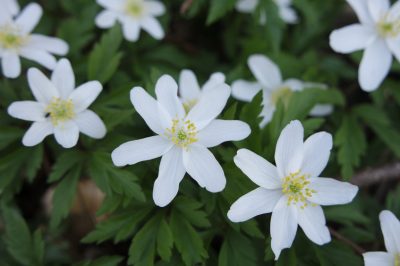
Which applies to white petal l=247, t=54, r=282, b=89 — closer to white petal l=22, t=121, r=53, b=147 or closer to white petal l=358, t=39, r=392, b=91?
white petal l=358, t=39, r=392, b=91

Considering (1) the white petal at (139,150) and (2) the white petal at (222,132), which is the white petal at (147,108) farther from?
(2) the white petal at (222,132)

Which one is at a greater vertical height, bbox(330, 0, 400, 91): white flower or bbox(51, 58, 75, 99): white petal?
bbox(330, 0, 400, 91): white flower

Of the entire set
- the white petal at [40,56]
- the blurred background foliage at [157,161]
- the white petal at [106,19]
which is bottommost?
the blurred background foliage at [157,161]

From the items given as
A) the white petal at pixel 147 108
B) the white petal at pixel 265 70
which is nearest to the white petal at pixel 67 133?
the white petal at pixel 147 108

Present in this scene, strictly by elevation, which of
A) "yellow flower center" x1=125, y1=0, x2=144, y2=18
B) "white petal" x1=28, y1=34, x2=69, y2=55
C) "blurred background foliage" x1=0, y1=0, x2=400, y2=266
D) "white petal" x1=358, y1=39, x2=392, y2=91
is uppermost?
"white petal" x1=358, y1=39, x2=392, y2=91

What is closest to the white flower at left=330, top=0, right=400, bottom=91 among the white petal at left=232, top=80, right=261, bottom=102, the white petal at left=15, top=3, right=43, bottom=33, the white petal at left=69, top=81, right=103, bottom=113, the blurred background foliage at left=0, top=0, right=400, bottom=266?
the blurred background foliage at left=0, top=0, right=400, bottom=266

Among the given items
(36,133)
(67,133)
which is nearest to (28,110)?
(36,133)
